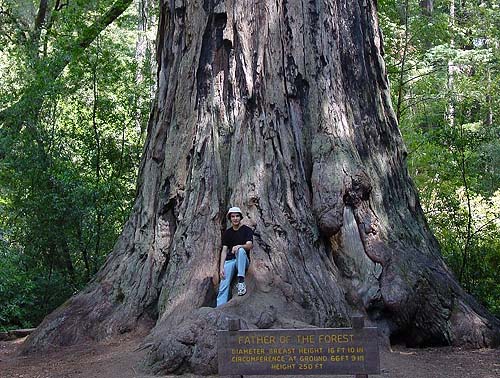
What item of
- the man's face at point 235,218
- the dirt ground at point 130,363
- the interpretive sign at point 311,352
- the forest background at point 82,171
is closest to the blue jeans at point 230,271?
the man's face at point 235,218

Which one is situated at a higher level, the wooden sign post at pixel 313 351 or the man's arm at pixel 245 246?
the man's arm at pixel 245 246

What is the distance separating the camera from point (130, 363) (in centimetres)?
727

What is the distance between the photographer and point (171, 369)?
265 inches

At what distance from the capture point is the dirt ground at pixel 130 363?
721 centimetres

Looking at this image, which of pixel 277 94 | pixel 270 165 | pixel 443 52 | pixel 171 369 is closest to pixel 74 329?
pixel 171 369

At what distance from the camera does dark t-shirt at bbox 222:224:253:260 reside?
7.85m

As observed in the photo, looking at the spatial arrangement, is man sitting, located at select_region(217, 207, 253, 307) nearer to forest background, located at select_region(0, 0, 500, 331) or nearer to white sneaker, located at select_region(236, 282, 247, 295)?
white sneaker, located at select_region(236, 282, 247, 295)

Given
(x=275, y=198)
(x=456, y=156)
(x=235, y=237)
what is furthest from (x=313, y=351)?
(x=456, y=156)

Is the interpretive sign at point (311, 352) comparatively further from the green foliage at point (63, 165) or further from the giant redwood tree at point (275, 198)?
the green foliage at point (63, 165)

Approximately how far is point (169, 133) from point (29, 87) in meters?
5.62

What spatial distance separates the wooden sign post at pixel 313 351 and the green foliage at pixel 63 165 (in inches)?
324

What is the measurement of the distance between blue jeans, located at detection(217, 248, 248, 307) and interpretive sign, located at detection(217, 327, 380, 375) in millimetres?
2293

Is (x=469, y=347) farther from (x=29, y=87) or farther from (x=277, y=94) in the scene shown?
(x=29, y=87)

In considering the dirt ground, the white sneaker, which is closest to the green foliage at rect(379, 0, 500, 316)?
the dirt ground
